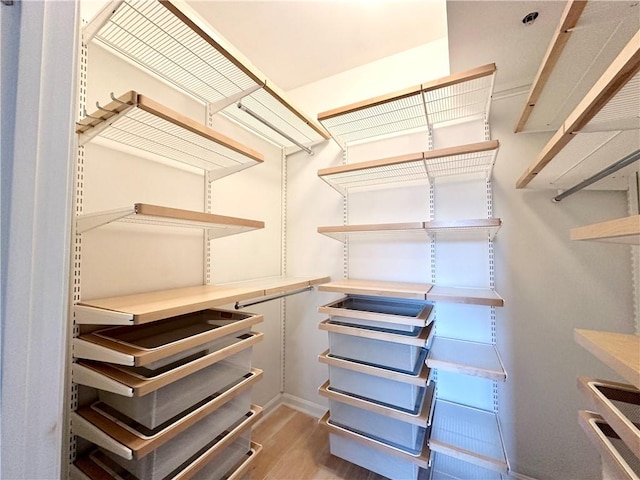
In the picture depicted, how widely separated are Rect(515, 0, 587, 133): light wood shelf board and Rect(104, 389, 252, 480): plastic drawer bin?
1.67 meters

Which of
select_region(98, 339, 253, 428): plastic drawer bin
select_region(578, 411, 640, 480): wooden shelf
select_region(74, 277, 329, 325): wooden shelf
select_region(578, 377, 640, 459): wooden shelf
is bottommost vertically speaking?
select_region(98, 339, 253, 428): plastic drawer bin

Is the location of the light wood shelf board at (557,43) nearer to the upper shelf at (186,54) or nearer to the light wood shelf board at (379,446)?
the upper shelf at (186,54)

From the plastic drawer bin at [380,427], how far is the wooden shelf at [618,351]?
86cm

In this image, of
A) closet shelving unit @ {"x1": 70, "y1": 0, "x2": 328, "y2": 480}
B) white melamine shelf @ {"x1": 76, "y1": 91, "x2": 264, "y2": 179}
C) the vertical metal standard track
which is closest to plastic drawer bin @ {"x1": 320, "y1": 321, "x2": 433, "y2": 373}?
closet shelving unit @ {"x1": 70, "y1": 0, "x2": 328, "y2": 480}

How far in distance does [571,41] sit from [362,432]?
1750mm

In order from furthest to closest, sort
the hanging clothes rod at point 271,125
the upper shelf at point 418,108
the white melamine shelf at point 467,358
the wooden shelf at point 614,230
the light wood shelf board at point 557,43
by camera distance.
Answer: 1. the hanging clothes rod at point 271,125
2. the upper shelf at point 418,108
3. the white melamine shelf at point 467,358
4. the light wood shelf board at point 557,43
5. the wooden shelf at point 614,230

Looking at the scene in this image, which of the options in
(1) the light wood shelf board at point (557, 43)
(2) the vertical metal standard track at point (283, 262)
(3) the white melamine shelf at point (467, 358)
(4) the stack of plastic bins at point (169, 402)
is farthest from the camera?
(2) the vertical metal standard track at point (283, 262)

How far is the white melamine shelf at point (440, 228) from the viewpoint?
1.10m

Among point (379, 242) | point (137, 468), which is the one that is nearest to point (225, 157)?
point (379, 242)

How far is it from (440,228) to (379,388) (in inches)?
32.6

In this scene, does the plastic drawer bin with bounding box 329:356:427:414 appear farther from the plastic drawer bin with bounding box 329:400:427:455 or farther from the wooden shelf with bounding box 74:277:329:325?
the wooden shelf with bounding box 74:277:329:325

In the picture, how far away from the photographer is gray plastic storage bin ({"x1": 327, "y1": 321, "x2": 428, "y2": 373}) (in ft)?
3.90

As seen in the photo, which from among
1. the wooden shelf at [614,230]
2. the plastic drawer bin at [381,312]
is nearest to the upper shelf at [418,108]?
the wooden shelf at [614,230]

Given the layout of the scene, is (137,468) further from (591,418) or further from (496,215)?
(496,215)
